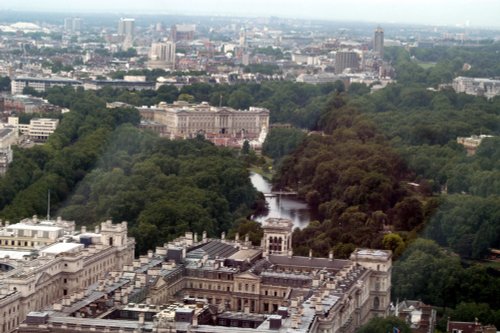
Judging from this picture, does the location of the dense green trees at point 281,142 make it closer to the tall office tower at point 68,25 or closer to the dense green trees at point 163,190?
the dense green trees at point 163,190

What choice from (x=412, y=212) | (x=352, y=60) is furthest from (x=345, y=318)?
(x=352, y=60)

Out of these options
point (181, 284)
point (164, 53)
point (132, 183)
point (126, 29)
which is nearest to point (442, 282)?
point (181, 284)

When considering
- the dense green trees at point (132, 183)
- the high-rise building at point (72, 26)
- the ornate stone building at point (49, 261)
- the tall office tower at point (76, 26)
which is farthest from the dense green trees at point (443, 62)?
the ornate stone building at point (49, 261)

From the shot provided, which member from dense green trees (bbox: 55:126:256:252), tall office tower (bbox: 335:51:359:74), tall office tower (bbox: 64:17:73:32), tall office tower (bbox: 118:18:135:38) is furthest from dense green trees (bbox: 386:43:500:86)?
dense green trees (bbox: 55:126:256:252)

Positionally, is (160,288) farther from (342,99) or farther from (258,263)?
(342,99)

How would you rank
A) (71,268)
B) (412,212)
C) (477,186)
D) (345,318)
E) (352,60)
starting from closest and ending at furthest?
1. (345,318)
2. (71,268)
3. (412,212)
4. (477,186)
5. (352,60)
